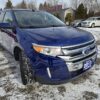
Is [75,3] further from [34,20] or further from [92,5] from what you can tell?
[34,20]

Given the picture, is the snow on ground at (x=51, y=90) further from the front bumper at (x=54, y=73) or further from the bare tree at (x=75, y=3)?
the bare tree at (x=75, y=3)

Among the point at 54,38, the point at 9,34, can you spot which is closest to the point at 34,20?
the point at 9,34

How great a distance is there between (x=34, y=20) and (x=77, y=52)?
5.61 ft

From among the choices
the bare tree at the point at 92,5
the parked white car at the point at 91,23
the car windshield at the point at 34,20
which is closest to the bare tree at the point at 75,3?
the bare tree at the point at 92,5

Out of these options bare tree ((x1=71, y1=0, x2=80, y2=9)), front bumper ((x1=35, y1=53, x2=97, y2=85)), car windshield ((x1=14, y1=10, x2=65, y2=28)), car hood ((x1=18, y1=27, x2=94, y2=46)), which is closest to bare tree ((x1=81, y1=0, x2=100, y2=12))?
bare tree ((x1=71, y1=0, x2=80, y2=9))

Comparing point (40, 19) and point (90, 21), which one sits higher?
point (40, 19)

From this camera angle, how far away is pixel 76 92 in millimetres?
3531

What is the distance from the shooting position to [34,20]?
455cm

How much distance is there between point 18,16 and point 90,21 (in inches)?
781

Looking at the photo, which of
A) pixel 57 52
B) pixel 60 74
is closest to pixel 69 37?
pixel 57 52

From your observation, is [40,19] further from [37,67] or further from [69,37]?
[37,67]

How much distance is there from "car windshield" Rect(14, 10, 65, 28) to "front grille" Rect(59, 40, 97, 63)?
4.12ft

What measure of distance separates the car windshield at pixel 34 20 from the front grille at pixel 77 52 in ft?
4.12

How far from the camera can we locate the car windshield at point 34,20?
4.25 m
